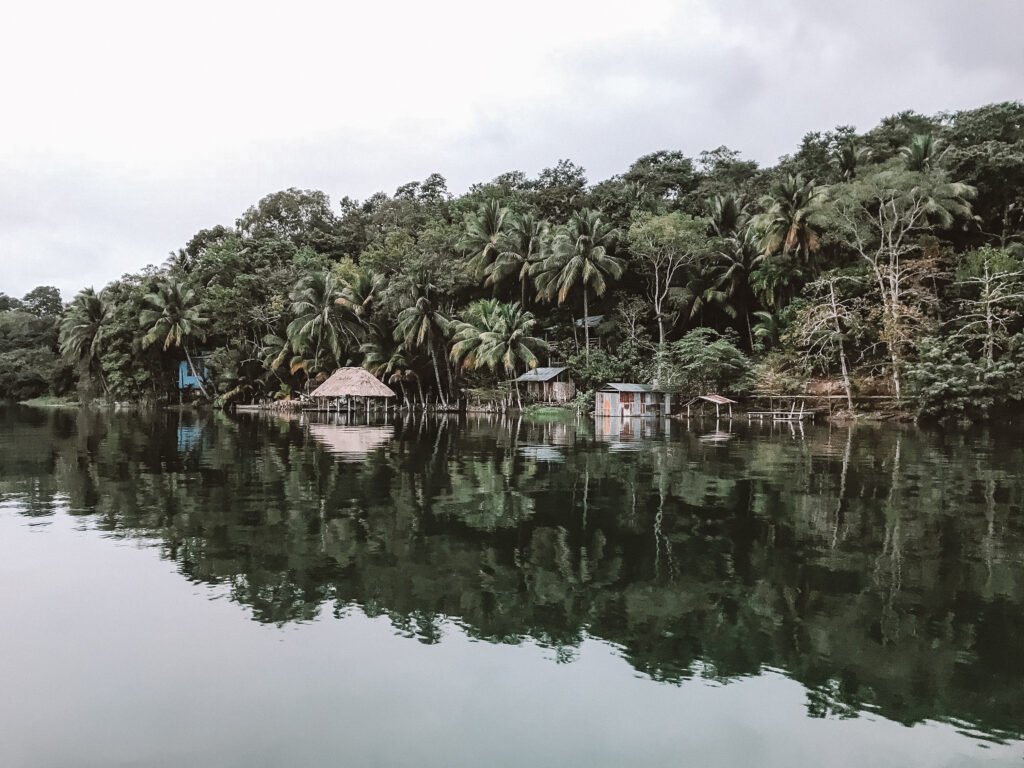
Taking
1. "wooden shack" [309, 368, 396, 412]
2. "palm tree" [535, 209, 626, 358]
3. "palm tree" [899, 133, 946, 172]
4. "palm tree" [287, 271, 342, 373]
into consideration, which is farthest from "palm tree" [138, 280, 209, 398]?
"palm tree" [899, 133, 946, 172]

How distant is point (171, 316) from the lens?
51.0m

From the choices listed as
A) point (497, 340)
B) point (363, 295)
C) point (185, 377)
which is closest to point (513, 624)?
point (497, 340)

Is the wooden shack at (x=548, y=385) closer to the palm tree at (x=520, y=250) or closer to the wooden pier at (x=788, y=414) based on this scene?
the palm tree at (x=520, y=250)

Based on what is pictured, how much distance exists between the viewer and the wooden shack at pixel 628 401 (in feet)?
123

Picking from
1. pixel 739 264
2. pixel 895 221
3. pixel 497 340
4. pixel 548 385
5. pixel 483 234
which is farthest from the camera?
pixel 483 234

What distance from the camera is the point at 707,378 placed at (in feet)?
126

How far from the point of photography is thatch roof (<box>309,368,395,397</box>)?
4192 centimetres

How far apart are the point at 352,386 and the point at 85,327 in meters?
29.4

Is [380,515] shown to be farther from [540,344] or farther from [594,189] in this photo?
[594,189]

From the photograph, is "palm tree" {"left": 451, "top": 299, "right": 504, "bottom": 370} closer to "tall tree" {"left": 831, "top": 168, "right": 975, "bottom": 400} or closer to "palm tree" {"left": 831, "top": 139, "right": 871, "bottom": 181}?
"tall tree" {"left": 831, "top": 168, "right": 975, "bottom": 400}

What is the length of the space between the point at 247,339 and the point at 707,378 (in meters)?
34.8

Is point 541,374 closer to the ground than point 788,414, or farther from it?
farther from it

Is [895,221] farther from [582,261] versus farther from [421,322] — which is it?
[421,322]

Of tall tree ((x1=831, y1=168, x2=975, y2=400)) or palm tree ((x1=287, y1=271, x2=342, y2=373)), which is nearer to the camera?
tall tree ((x1=831, y1=168, x2=975, y2=400))
